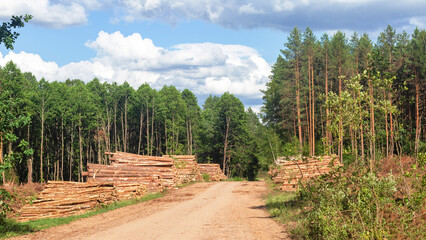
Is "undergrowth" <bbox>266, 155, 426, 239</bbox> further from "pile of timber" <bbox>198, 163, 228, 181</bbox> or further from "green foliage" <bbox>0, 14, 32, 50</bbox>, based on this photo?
"pile of timber" <bbox>198, 163, 228, 181</bbox>

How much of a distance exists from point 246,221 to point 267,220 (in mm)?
869

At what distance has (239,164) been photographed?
2434 inches

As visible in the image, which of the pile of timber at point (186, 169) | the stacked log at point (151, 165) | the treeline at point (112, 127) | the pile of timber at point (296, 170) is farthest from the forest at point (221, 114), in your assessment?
the stacked log at point (151, 165)

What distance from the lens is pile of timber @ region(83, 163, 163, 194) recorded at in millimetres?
24094

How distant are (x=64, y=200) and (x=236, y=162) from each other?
47.3 metres

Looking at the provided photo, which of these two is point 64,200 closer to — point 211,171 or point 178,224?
point 178,224

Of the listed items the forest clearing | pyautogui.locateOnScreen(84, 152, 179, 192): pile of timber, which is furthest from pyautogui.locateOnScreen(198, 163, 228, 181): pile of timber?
pyautogui.locateOnScreen(84, 152, 179, 192): pile of timber

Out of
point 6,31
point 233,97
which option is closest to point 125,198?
point 6,31

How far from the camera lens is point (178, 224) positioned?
44.1 feet

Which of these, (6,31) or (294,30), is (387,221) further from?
(294,30)

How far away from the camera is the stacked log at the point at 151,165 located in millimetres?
27250

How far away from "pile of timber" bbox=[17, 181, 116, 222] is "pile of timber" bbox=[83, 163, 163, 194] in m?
3.64

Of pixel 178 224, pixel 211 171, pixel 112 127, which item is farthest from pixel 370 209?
pixel 112 127

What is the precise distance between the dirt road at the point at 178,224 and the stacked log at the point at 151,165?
24.9 feet
